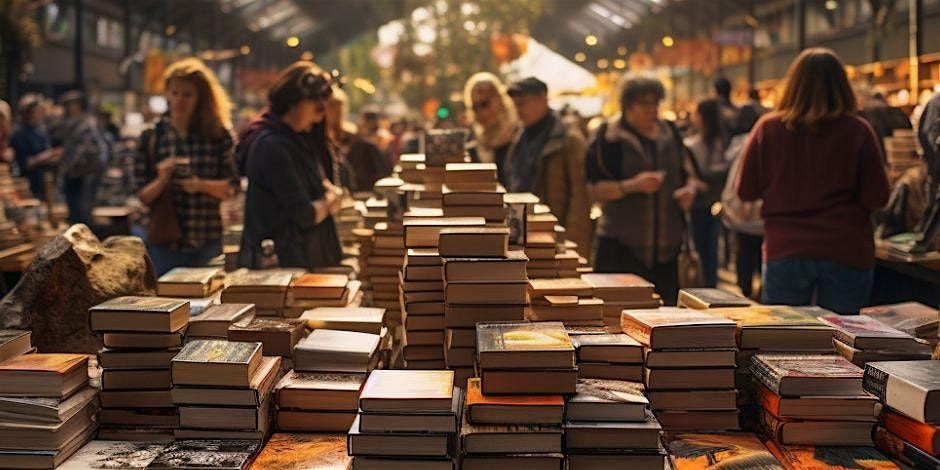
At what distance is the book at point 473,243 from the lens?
2727mm

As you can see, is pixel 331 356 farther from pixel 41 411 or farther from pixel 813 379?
pixel 813 379

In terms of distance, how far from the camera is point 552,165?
209 inches

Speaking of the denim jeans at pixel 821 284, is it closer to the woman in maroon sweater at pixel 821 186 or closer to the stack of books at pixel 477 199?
the woman in maroon sweater at pixel 821 186

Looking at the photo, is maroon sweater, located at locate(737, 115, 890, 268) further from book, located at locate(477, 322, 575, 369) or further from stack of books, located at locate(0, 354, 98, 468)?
stack of books, located at locate(0, 354, 98, 468)

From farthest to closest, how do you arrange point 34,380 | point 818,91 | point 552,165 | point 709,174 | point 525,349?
point 709,174 < point 552,165 < point 818,91 < point 34,380 < point 525,349

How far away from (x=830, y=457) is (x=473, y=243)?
103cm

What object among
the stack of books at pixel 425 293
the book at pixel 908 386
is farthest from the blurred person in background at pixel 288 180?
the book at pixel 908 386

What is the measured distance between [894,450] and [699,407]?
46 centimetres

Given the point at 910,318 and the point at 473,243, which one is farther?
the point at 910,318

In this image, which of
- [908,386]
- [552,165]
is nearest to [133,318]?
[908,386]

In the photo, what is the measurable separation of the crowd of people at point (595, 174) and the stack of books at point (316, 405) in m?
1.73

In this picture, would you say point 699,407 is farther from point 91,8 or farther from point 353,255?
point 91,8

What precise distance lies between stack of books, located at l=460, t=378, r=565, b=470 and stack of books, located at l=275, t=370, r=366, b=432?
39cm

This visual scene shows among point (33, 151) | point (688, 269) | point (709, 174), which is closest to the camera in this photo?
point (688, 269)
